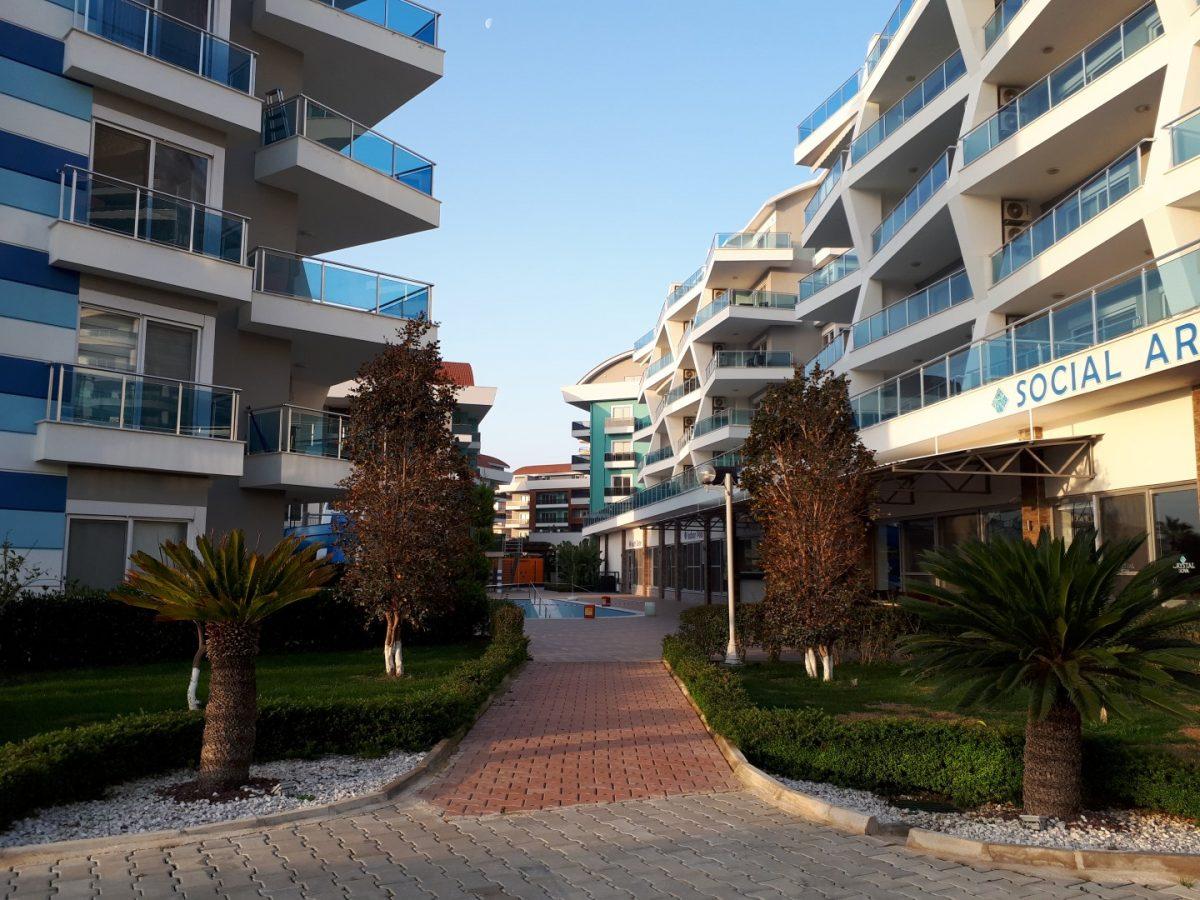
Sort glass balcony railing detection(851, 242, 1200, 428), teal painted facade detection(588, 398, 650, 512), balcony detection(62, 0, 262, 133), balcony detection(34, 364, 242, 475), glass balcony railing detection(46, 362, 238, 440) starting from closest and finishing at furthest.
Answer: glass balcony railing detection(851, 242, 1200, 428), balcony detection(34, 364, 242, 475), glass balcony railing detection(46, 362, 238, 440), balcony detection(62, 0, 262, 133), teal painted facade detection(588, 398, 650, 512)

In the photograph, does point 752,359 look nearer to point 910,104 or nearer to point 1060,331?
point 910,104

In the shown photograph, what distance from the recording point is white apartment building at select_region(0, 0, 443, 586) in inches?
596

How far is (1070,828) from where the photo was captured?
7.00 m

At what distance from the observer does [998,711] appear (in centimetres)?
1164

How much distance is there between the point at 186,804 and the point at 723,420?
39.0m

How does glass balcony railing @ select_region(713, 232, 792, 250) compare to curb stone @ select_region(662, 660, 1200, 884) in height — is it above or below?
above

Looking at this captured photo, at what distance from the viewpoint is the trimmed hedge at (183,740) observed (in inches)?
285

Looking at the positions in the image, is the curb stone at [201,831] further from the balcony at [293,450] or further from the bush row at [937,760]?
the balcony at [293,450]

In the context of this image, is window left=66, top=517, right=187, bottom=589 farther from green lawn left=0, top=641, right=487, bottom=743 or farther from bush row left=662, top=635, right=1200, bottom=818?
bush row left=662, top=635, right=1200, bottom=818

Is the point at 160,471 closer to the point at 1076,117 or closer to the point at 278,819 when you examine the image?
the point at 278,819

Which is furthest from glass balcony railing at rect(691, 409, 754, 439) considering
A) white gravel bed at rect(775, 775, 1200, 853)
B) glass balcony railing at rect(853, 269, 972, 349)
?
white gravel bed at rect(775, 775, 1200, 853)

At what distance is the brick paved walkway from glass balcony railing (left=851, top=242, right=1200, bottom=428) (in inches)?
342

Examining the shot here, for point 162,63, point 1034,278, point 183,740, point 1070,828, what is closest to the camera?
point 1070,828

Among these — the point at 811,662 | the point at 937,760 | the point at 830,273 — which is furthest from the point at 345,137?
the point at 830,273
